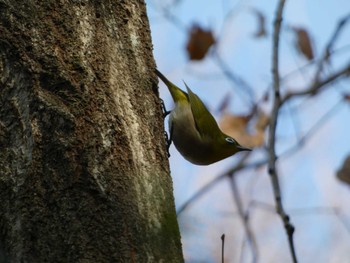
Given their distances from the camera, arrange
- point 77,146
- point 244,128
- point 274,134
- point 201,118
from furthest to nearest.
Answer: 1. point 244,128
2. point 201,118
3. point 274,134
4. point 77,146

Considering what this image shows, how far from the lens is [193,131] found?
467cm

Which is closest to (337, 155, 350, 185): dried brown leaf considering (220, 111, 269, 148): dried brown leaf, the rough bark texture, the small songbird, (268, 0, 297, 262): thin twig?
(268, 0, 297, 262): thin twig

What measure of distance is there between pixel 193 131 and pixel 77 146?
8.91 ft

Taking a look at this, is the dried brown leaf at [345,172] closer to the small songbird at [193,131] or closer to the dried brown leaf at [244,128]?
the small songbird at [193,131]

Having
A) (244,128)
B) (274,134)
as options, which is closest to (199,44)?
(244,128)

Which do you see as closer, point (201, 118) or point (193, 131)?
point (193, 131)

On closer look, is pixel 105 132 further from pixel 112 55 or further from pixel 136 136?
pixel 112 55

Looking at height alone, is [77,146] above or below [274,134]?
below

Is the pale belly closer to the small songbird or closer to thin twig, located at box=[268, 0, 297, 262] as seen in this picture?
the small songbird

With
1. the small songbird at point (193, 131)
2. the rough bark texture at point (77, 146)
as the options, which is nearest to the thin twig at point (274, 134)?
the rough bark texture at point (77, 146)

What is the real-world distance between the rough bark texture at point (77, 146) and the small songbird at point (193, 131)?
221cm

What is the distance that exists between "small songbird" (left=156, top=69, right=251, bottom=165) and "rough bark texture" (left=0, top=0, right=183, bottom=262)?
87.1 inches

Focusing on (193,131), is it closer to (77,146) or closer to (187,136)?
(187,136)

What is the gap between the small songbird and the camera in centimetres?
459
